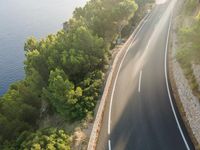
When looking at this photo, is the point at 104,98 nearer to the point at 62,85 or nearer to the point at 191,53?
the point at 62,85

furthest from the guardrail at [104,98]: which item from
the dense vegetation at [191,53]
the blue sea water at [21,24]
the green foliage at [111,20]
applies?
the blue sea water at [21,24]

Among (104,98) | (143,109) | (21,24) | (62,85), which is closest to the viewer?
(143,109)

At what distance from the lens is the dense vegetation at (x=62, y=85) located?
1545 inches

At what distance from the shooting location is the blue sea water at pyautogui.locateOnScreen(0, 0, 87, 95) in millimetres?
96812

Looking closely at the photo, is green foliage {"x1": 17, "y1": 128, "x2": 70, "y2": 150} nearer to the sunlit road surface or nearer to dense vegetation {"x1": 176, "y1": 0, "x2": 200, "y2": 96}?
the sunlit road surface

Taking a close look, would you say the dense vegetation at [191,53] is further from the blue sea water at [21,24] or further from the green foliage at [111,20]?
the blue sea water at [21,24]

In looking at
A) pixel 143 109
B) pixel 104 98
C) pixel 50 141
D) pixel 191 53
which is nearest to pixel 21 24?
pixel 104 98

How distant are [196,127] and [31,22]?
114 meters

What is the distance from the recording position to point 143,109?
118 feet

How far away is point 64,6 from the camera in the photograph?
15425 centimetres

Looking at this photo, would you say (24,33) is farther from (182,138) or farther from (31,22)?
(182,138)

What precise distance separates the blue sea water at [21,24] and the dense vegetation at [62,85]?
32.9 m

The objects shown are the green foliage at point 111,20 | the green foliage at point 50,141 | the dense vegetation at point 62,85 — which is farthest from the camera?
the green foliage at point 111,20

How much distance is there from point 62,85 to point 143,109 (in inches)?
446
